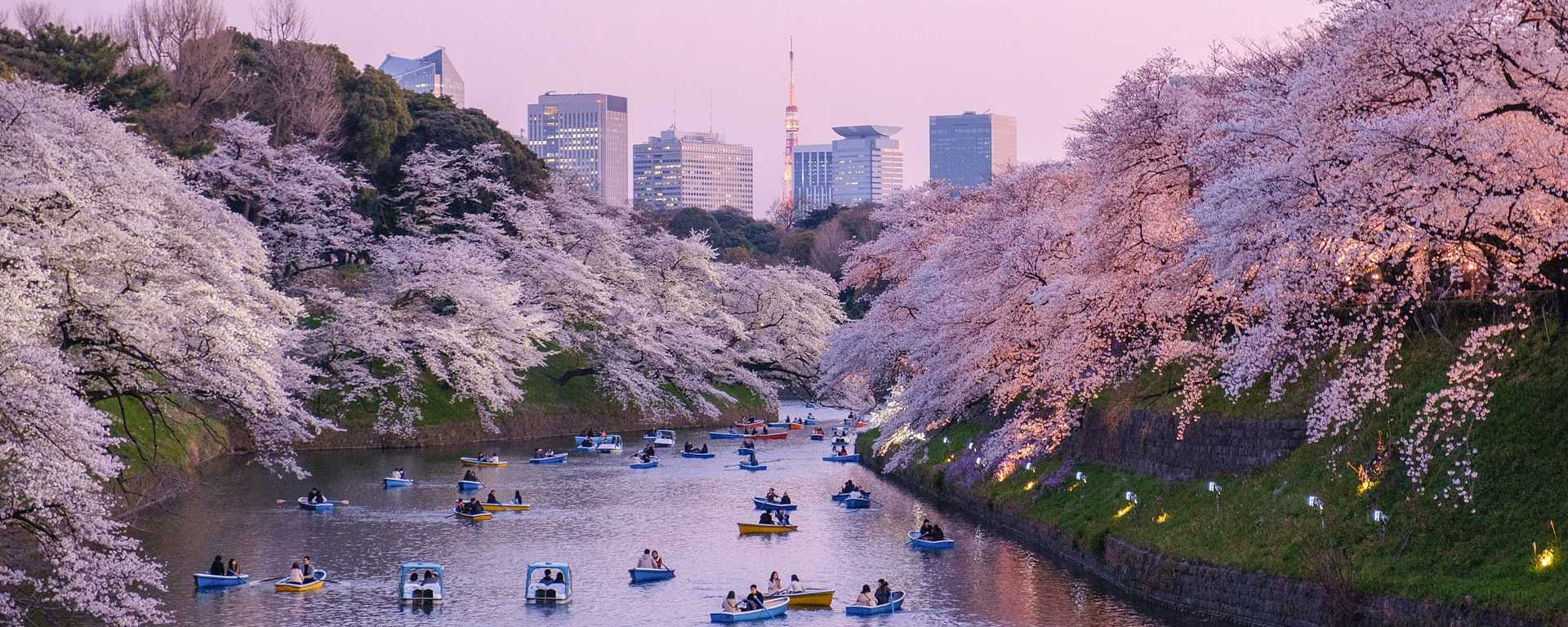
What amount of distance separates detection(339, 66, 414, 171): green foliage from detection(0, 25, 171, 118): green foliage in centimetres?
2010

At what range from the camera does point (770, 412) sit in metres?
86.6

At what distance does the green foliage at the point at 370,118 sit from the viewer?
3012 inches

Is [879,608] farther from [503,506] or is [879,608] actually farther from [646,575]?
[503,506]

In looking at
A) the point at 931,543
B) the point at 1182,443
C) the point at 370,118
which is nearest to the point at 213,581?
the point at 931,543

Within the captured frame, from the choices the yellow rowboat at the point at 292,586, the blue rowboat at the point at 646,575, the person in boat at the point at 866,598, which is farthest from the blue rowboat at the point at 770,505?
the yellow rowboat at the point at 292,586

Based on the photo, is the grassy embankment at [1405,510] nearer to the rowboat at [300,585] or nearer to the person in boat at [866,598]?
the person in boat at [866,598]

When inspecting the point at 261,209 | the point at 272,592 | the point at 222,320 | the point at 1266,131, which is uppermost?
the point at 261,209

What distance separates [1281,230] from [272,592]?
→ 23.0 metres

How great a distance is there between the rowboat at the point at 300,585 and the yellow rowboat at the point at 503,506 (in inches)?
488

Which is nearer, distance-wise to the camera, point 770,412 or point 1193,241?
→ point 1193,241

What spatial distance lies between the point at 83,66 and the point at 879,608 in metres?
39.2

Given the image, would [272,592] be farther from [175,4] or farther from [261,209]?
[175,4]


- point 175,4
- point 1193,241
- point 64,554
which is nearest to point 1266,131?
point 1193,241

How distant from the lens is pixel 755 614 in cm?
3055
